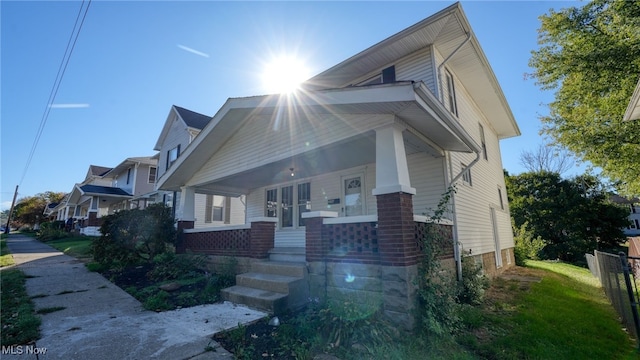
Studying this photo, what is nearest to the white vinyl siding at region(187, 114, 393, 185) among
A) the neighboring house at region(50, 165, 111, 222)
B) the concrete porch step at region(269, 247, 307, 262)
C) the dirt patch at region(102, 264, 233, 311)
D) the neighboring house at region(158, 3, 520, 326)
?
the neighboring house at region(158, 3, 520, 326)

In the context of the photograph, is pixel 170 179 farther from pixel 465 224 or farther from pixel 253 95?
pixel 465 224

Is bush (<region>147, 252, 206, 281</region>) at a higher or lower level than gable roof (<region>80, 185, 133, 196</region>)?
lower

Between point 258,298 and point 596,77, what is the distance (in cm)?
1572

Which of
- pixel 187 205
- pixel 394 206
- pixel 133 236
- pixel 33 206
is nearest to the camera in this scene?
pixel 394 206

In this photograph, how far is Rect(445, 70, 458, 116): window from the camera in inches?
320

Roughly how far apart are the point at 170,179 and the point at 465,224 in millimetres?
9717

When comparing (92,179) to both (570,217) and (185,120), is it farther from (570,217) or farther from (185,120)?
(570,217)

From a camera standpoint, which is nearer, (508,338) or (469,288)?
(508,338)

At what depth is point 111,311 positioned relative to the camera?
514 centimetres

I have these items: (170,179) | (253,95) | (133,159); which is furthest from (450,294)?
(133,159)

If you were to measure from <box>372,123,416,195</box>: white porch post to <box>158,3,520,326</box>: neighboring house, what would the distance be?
0.02 metres

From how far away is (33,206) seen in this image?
47125mm

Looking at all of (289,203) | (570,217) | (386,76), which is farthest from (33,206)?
(570,217)

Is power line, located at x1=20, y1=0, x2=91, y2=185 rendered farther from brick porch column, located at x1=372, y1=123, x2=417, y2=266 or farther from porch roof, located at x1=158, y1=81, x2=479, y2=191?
brick porch column, located at x1=372, y1=123, x2=417, y2=266
